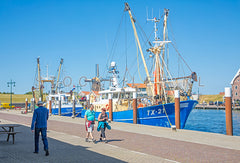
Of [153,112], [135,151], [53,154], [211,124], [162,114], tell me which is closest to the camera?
[53,154]

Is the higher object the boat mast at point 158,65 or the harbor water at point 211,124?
the boat mast at point 158,65

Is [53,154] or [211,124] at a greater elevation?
[53,154]

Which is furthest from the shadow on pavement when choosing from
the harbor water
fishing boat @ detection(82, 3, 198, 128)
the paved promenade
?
the harbor water

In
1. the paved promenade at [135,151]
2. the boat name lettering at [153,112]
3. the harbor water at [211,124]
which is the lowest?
the harbor water at [211,124]

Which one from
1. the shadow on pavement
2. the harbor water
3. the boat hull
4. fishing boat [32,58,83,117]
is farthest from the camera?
fishing boat [32,58,83,117]

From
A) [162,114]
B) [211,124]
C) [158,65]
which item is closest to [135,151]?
[162,114]

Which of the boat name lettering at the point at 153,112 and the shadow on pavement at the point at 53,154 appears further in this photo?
the boat name lettering at the point at 153,112

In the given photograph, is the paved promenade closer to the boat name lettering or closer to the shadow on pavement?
the shadow on pavement

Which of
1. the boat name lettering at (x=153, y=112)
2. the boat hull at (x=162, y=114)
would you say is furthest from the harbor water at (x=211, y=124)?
the boat name lettering at (x=153, y=112)

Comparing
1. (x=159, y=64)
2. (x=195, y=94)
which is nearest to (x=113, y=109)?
(x=159, y=64)

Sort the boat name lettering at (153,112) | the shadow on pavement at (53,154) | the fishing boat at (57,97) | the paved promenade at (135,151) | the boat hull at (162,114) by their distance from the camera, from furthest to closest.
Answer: the fishing boat at (57,97) → the boat name lettering at (153,112) → the boat hull at (162,114) → the paved promenade at (135,151) → the shadow on pavement at (53,154)

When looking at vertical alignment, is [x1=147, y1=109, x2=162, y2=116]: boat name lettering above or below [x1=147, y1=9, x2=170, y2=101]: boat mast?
below

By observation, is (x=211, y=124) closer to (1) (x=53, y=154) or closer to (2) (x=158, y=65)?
(2) (x=158, y=65)

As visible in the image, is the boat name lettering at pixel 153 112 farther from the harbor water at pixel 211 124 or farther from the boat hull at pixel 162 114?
the harbor water at pixel 211 124
